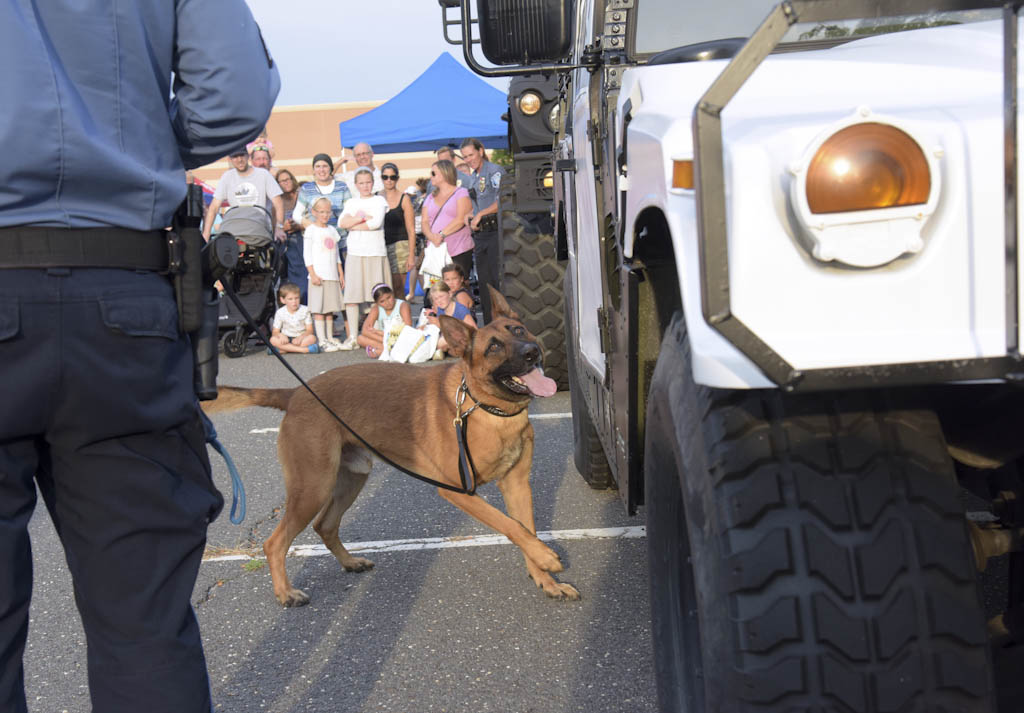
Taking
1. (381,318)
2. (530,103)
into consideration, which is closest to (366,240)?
(381,318)

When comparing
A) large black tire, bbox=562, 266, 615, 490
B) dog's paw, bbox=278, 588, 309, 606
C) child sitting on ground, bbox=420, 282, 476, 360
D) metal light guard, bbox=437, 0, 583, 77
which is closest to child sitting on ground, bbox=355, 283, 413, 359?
child sitting on ground, bbox=420, 282, 476, 360

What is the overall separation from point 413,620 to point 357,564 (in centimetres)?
70

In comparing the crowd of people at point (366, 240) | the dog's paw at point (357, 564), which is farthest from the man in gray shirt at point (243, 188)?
the dog's paw at point (357, 564)

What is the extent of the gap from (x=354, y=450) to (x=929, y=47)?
3345 millimetres

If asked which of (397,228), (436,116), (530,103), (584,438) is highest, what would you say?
(436,116)

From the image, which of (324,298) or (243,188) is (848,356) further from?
(243,188)

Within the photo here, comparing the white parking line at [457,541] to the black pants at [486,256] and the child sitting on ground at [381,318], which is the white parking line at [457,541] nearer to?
the black pants at [486,256]

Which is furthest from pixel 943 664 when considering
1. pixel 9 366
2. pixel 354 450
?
pixel 354 450

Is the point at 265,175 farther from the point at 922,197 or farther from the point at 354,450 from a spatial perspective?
the point at 922,197

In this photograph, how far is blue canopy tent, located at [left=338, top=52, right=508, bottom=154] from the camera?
18047 mm

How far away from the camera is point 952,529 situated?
4.44ft

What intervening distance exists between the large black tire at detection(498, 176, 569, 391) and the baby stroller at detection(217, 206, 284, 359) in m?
4.57

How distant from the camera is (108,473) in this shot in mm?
1827

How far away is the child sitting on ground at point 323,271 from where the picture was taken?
11508 mm
